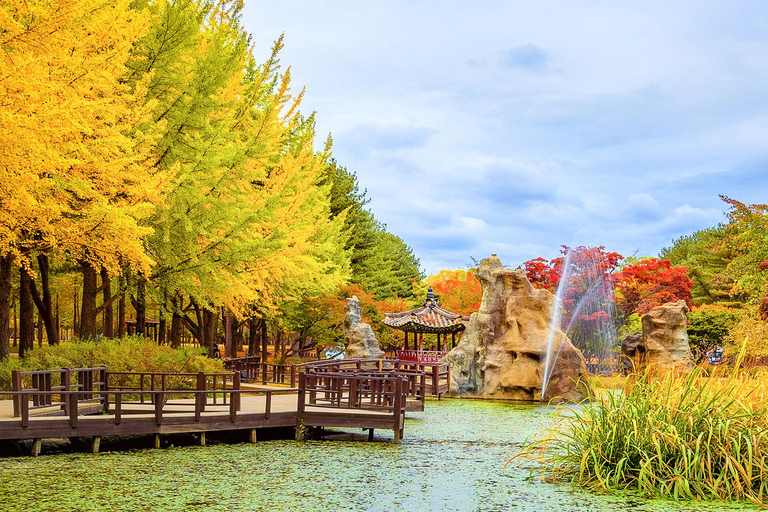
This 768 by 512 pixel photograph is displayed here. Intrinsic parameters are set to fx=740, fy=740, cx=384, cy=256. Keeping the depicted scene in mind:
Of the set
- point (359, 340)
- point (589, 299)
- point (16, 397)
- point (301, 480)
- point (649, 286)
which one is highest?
point (649, 286)

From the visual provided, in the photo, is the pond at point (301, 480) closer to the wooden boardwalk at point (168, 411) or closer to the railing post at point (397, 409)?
the railing post at point (397, 409)

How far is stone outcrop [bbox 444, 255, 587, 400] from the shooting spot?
18594 mm

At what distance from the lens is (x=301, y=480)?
7.85 meters

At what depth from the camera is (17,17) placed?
37.9ft

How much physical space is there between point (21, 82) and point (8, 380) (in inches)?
220

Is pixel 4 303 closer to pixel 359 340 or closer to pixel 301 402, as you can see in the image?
pixel 301 402

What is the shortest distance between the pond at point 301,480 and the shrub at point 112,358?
4.37m

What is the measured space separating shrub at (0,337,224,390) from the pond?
4373 millimetres

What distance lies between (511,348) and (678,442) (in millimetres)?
11669

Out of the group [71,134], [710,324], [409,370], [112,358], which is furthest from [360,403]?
[710,324]

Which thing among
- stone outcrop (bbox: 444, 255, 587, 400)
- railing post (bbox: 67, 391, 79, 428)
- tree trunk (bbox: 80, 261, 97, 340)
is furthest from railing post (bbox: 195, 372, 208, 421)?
stone outcrop (bbox: 444, 255, 587, 400)

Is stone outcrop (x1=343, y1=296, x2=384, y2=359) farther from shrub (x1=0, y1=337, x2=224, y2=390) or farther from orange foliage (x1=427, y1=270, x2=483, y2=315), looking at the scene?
orange foliage (x1=427, y1=270, x2=483, y2=315)

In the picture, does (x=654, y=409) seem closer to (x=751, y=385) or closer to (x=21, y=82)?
(x=751, y=385)

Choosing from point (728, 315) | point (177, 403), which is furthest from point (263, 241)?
point (728, 315)
